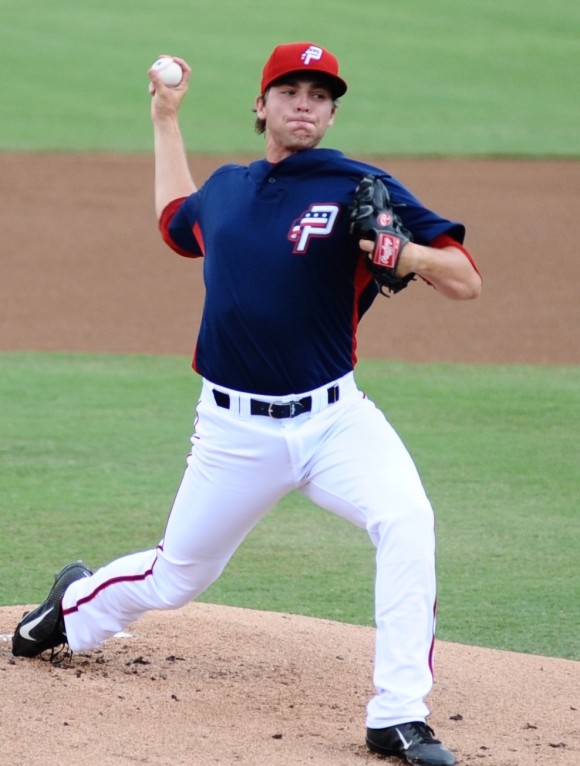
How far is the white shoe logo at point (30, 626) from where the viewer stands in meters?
4.28

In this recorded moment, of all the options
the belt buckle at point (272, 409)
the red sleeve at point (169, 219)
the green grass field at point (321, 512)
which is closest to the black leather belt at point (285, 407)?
the belt buckle at point (272, 409)

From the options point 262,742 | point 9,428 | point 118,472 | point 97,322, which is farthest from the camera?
point 97,322

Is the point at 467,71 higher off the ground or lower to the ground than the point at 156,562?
higher

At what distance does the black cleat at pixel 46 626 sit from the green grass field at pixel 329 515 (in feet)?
3.27

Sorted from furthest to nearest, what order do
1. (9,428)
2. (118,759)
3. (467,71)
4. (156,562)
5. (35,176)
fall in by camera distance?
(467,71)
(35,176)
(9,428)
(156,562)
(118,759)

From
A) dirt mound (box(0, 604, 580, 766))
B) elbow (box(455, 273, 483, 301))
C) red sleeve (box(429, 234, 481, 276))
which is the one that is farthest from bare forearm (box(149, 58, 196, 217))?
dirt mound (box(0, 604, 580, 766))

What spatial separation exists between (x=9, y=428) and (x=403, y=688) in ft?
15.6

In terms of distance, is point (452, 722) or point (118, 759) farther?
point (452, 722)

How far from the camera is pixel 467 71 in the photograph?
81.9 ft

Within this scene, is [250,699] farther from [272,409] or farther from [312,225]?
[312,225]

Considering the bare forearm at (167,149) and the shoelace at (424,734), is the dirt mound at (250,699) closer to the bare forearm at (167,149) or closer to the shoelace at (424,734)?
the shoelace at (424,734)

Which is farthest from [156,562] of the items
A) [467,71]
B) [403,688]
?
[467,71]

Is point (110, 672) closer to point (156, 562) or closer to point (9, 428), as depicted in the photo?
point (156, 562)

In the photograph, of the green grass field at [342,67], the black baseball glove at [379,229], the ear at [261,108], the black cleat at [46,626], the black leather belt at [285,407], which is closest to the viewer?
the black baseball glove at [379,229]
